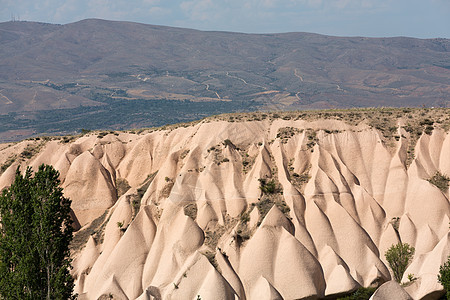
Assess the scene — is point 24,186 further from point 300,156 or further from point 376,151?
point 376,151

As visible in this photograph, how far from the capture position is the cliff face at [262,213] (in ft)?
179

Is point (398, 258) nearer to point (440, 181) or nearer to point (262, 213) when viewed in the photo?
point (440, 181)

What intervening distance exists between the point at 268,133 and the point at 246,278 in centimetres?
2149

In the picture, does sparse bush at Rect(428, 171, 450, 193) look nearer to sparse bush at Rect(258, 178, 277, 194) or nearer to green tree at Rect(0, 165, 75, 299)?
sparse bush at Rect(258, 178, 277, 194)

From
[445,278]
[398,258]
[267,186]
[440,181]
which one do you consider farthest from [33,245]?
[440,181]

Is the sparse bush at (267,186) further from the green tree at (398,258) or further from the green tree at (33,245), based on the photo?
the green tree at (33,245)

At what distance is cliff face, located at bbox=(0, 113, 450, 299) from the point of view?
2149 inches

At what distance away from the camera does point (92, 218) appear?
71938mm

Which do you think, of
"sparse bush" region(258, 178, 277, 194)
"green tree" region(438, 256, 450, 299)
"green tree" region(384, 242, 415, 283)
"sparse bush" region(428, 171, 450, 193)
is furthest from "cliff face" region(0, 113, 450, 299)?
"green tree" region(438, 256, 450, 299)

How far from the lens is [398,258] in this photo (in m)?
55.8

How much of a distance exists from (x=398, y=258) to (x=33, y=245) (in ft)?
115

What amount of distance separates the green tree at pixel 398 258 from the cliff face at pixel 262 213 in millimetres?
1088

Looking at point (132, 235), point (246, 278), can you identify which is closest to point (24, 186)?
point (132, 235)

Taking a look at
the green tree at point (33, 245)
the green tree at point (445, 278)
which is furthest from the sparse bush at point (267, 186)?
the green tree at point (33, 245)
